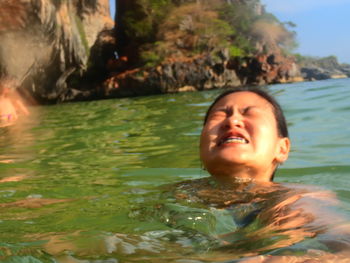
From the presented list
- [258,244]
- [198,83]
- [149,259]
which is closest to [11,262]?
[149,259]

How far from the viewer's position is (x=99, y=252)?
169 centimetres

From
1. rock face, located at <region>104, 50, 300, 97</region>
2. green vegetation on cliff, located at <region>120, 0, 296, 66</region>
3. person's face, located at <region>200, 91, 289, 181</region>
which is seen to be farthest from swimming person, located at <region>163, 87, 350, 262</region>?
green vegetation on cliff, located at <region>120, 0, 296, 66</region>

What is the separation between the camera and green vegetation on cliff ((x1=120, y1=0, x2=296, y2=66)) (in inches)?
881

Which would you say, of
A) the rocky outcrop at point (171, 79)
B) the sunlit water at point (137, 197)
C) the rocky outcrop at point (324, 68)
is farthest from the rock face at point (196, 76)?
the sunlit water at point (137, 197)

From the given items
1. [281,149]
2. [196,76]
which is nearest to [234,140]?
[281,149]

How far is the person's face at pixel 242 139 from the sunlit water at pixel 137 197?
223mm

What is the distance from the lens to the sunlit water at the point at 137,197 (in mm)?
1727

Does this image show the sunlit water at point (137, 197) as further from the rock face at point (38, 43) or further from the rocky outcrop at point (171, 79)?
the rocky outcrop at point (171, 79)

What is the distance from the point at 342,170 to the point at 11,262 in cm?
278

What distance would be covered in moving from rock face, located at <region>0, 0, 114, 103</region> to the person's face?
6.98 meters

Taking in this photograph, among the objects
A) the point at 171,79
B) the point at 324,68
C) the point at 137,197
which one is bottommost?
the point at 137,197

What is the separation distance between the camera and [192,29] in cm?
2334

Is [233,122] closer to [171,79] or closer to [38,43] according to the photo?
[38,43]

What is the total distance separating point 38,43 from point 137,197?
8752mm
